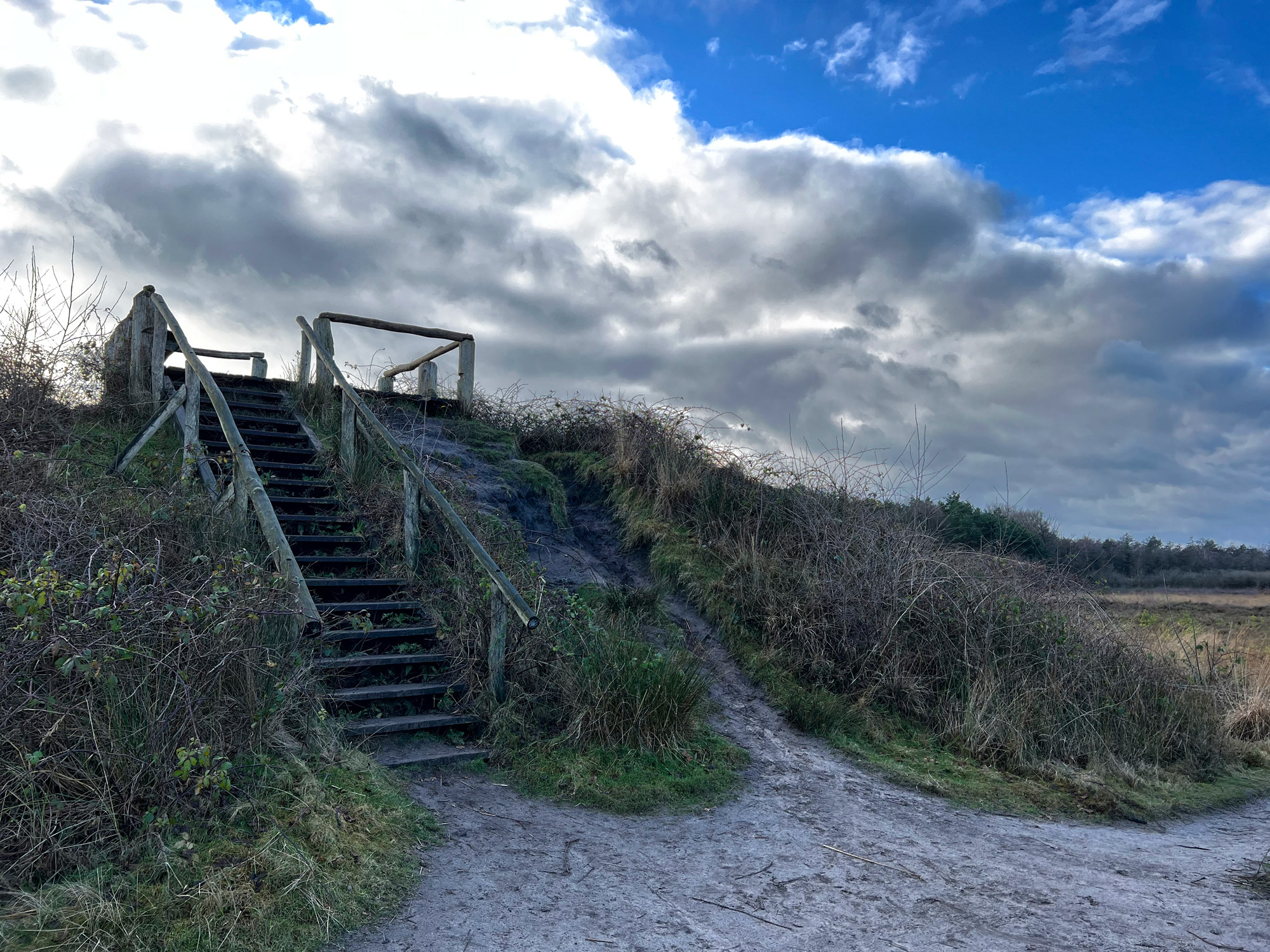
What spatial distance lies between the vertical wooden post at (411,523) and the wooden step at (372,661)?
130cm

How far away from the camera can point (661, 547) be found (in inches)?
428

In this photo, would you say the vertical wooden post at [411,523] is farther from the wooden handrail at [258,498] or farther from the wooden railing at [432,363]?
the wooden railing at [432,363]

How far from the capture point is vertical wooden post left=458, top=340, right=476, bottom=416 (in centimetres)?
1351

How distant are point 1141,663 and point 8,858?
407 inches

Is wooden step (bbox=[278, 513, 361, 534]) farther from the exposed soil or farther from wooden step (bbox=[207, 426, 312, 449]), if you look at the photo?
the exposed soil

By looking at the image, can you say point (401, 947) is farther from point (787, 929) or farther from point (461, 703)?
point (461, 703)

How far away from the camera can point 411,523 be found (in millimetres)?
8297

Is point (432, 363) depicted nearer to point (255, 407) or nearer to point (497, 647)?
point (255, 407)

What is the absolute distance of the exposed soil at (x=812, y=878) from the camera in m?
4.28

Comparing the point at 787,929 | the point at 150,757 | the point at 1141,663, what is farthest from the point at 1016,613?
the point at 150,757

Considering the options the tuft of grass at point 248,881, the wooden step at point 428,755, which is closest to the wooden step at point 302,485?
the wooden step at point 428,755

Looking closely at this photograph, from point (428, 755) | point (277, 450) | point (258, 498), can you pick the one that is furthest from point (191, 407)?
point (428, 755)

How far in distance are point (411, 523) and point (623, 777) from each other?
3.48m

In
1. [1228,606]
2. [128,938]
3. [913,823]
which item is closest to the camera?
[128,938]
